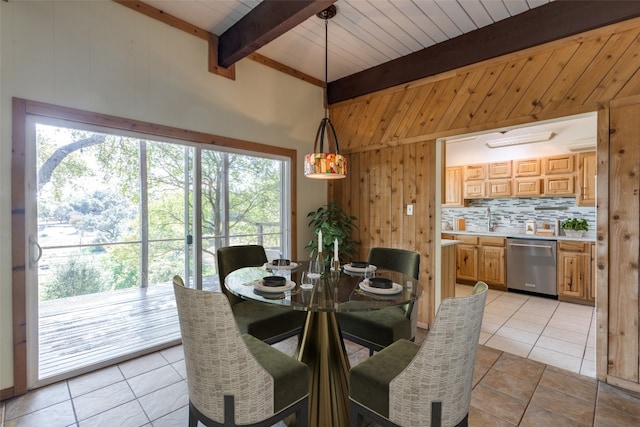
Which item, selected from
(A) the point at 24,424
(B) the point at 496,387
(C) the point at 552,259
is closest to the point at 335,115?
(B) the point at 496,387

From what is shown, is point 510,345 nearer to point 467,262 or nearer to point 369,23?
point 467,262

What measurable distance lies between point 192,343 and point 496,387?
220cm

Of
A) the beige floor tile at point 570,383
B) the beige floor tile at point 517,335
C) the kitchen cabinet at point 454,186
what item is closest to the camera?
the beige floor tile at point 570,383

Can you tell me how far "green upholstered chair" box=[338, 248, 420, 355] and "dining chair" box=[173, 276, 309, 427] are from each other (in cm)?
82

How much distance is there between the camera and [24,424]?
1814 millimetres

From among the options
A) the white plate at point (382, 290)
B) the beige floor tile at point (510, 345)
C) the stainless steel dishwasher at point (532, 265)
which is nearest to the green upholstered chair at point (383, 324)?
the white plate at point (382, 290)

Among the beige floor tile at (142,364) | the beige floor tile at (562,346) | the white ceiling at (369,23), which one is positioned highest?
the white ceiling at (369,23)

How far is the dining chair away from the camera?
4.13 ft

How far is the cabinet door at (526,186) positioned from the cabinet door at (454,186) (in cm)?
91

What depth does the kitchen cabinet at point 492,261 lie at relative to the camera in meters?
4.80

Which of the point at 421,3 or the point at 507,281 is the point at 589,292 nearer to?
the point at 507,281

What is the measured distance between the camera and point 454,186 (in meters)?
5.78

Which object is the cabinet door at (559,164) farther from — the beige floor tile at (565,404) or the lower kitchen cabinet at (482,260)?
the beige floor tile at (565,404)

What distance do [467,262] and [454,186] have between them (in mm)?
1495
